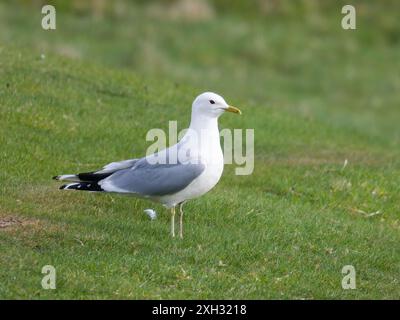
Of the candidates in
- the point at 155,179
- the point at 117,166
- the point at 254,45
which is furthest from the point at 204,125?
the point at 254,45

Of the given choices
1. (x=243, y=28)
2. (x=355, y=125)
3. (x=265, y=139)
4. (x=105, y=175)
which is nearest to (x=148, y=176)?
(x=105, y=175)

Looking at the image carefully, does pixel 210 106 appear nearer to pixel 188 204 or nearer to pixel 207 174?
pixel 207 174

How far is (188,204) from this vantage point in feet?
39.2

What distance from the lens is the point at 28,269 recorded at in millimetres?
9227

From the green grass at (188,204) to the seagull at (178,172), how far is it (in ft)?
1.75

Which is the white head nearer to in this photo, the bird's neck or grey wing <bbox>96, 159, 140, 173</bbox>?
the bird's neck

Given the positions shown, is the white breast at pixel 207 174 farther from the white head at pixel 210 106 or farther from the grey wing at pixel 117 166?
the grey wing at pixel 117 166

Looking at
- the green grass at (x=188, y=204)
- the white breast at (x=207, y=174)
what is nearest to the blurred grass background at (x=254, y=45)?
the green grass at (x=188, y=204)

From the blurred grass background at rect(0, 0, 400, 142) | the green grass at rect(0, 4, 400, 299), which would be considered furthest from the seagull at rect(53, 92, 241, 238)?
the blurred grass background at rect(0, 0, 400, 142)

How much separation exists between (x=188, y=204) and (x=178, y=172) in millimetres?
1818

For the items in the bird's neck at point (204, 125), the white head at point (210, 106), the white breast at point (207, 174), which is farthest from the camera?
the white head at point (210, 106)

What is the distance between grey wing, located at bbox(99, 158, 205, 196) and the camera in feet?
33.2

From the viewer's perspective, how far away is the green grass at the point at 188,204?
9531mm

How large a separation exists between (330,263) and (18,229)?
11.3 feet
